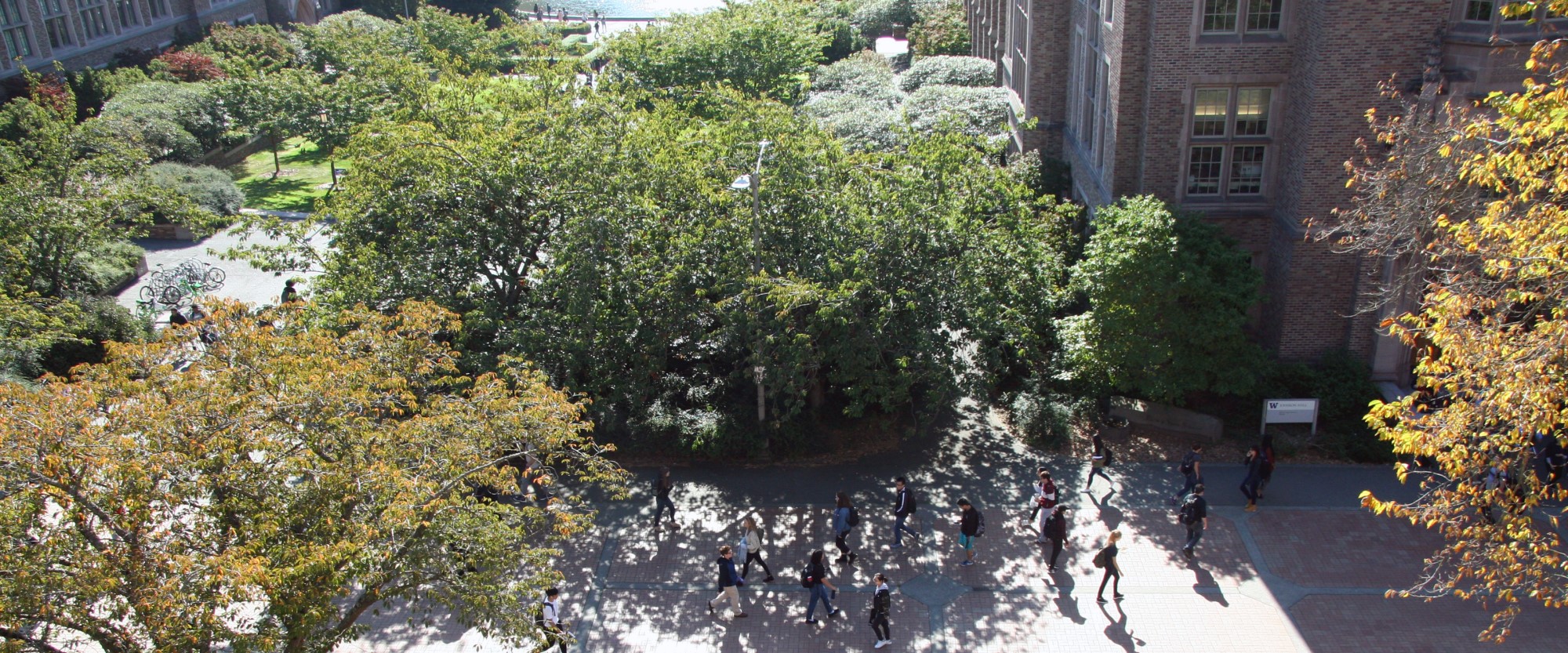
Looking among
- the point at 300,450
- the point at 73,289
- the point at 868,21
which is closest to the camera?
the point at 300,450

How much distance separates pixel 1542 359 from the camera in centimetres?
970

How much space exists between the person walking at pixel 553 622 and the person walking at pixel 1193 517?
880 centimetres

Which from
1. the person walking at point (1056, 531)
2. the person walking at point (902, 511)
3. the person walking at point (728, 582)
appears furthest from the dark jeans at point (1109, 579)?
the person walking at point (728, 582)

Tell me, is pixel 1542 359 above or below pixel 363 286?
above

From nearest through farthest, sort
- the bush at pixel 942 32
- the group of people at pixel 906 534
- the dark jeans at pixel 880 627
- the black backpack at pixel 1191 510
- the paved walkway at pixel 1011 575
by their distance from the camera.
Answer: the dark jeans at pixel 880 627, the paved walkway at pixel 1011 575, the group of people at pixel 906 534, the black backpack at pixel 1191 510, the bush at pixel 942 32

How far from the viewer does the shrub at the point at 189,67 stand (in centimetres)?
4503

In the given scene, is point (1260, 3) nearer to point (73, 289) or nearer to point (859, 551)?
point (859, 551)

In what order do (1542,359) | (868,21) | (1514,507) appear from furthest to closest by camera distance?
1. (868,21)
2. (1514,507)
3. (1542,359)

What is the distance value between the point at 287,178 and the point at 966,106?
25.5 meters

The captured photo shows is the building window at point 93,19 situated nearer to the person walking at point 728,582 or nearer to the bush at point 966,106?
the bush at point 966,106

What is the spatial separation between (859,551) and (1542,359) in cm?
935

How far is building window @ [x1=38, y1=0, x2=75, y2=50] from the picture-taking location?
43062 millimetres

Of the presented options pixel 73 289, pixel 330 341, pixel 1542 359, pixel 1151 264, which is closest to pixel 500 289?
A: pixel 330 341

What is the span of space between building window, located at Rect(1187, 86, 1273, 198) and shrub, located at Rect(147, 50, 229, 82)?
4027 centimetres
